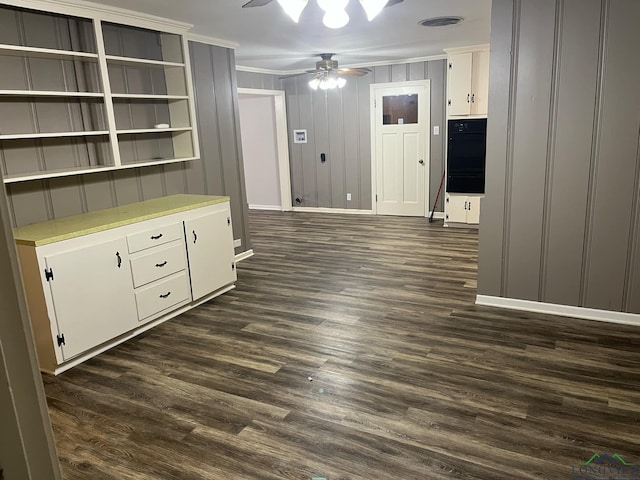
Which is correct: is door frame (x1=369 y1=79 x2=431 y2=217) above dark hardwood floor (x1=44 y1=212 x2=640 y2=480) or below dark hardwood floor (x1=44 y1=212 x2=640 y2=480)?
above

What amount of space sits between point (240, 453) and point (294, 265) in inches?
128

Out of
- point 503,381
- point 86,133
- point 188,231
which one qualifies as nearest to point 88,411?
point 188,231

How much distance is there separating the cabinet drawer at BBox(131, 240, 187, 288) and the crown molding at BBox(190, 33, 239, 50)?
215 centimetres

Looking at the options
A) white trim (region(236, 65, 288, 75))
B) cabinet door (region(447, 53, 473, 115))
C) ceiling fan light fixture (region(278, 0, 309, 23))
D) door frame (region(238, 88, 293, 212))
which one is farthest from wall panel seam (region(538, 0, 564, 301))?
door frame (region(238, 88, 293, 212))

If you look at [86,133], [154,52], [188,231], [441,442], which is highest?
[154,52]

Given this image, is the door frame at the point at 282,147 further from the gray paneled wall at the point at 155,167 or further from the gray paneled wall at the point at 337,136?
the gray paneled wall at the point at 155,167

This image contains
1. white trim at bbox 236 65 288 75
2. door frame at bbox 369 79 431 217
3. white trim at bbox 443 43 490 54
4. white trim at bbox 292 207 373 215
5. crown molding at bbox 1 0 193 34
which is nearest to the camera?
crown molding at bbox 1 0 193 34

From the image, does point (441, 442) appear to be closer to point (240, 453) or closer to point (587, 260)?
point (240, 453)

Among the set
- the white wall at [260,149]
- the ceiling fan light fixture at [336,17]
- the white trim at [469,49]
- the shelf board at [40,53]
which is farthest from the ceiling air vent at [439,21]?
the white wall at [260,149]

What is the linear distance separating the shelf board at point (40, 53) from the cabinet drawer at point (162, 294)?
1.80 metres

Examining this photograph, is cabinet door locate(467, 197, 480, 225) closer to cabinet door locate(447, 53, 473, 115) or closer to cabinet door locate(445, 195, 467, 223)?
cabinet door locate(445, 195, 467, 223)

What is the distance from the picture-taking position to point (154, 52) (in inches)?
180

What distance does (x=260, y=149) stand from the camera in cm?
897

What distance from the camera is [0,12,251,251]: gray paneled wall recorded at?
3617mm
